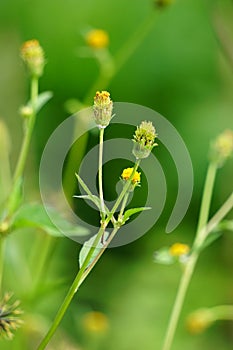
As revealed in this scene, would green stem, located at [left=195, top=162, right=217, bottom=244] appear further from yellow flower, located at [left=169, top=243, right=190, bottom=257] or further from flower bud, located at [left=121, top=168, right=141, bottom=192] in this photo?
flower bud, located at [left=121, top=168, right=141, bottom=192]

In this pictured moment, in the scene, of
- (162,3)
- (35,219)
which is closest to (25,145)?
(35,219)

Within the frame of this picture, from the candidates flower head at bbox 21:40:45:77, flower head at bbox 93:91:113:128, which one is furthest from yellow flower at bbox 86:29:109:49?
flower head at bbox 93:91:113:128

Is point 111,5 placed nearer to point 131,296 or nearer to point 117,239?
point 131,296

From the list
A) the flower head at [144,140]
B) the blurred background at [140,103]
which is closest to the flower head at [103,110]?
the flower head at [144,140]

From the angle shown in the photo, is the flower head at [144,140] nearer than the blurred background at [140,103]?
Yes

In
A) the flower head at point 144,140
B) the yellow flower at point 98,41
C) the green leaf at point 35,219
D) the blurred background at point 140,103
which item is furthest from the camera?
the blurred background at point 140,103

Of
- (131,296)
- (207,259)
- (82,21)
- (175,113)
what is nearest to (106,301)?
(131,296)

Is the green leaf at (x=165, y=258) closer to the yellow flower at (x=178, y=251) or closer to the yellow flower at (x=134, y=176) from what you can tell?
the yellow flower at (x=178, y=251)
